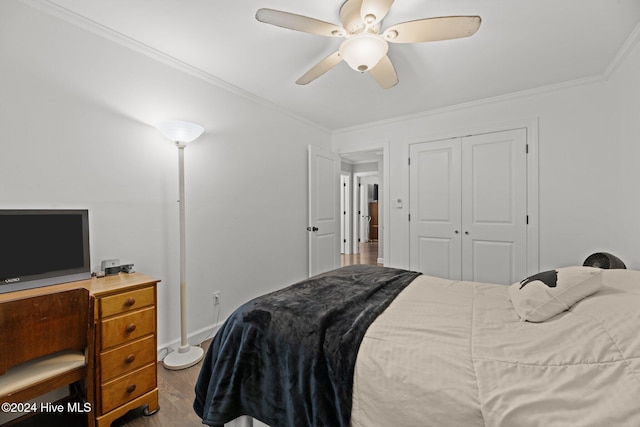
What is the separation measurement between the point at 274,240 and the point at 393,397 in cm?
263

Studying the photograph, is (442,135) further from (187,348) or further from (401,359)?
(187,348)

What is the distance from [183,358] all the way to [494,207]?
3559mm

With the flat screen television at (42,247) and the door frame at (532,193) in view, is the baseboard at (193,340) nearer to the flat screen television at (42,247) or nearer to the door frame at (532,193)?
the flat screen television at (42,247)

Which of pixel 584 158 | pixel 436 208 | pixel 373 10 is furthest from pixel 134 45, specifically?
pixel 584 158

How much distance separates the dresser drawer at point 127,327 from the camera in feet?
4.95

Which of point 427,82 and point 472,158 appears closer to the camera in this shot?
point 427,82

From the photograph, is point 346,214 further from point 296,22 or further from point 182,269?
point 296,22

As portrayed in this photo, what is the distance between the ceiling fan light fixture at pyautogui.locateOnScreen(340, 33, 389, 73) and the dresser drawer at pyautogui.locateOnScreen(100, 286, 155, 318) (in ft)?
6.16

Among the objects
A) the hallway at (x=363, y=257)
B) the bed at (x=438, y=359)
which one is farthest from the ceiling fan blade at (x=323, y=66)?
the hallway at (x=363, y=257)

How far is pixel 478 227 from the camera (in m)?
3.39

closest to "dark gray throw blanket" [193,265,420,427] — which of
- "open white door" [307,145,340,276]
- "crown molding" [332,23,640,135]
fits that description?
"open white door" [307,145,340,276]

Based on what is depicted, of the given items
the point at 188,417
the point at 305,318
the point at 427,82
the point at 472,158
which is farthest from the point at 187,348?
the point at 472,158

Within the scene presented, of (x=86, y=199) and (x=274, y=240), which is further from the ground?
(x=86, y=199)

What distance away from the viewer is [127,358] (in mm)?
1601
